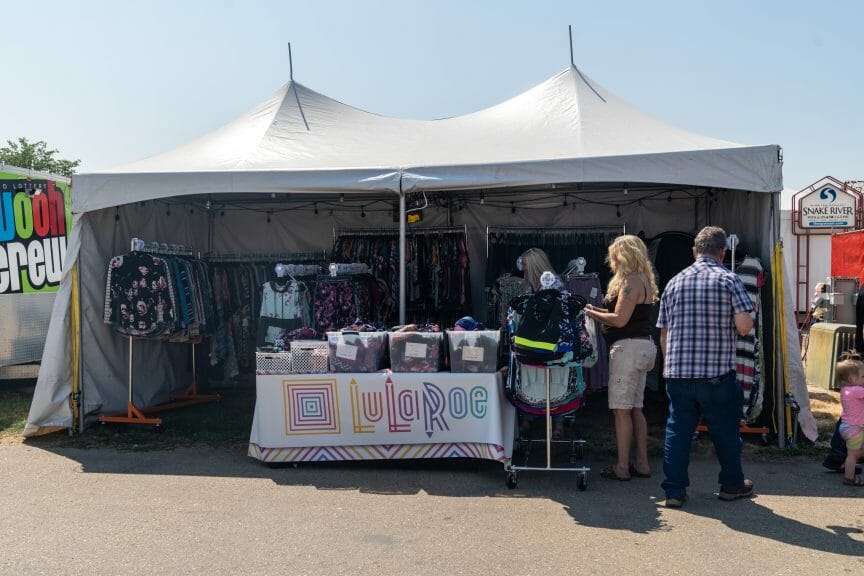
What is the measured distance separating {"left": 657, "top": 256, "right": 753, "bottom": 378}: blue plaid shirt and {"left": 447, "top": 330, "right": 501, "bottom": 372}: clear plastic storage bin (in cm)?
144

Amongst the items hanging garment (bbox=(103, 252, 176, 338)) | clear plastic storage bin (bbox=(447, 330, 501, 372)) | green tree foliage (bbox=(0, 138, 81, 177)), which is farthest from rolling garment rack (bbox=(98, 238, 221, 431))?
green tree foliage (bbox=(0, 138, 81, 177))

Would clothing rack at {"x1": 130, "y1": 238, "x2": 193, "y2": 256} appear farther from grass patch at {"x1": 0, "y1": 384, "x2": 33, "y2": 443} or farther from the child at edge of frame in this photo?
the child at edge of frame

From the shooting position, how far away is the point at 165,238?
8.81 metres

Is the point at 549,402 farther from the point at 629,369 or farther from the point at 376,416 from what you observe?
the point at 376,416

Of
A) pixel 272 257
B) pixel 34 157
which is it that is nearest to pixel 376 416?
pixel 272 257

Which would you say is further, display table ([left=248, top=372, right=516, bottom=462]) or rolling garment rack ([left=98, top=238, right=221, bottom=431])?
rolling garment rack ([left=98, top=238, right=221, bottom=431])

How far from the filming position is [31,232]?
9.57 meters

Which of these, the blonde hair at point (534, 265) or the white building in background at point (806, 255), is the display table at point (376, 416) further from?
the white building in background at point (806, 255)

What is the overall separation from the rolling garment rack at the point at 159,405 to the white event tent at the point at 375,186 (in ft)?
0.57

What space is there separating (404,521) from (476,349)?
60.9 inches

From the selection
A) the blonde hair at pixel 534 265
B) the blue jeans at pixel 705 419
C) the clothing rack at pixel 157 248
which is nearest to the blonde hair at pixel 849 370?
the blue jeans at pixel 705 419

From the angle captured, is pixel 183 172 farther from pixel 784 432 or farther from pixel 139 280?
pixel 784 432

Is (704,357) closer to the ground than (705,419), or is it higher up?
higher up

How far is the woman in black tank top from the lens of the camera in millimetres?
5141
